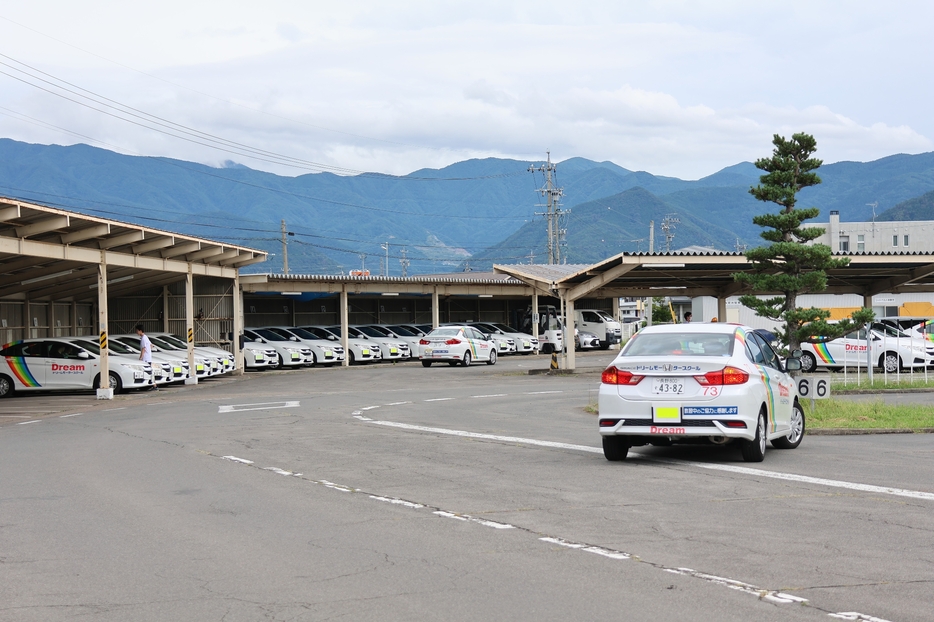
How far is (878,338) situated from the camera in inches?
1180

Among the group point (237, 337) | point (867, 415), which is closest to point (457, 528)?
point (867, 415)

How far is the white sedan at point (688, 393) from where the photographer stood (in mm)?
10781

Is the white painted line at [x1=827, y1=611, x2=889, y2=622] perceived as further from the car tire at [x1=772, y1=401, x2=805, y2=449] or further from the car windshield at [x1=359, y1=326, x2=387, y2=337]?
the car windshield at [x1=359, y1=326, x2=387, y2=337]

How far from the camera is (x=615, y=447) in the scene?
37.9 feet

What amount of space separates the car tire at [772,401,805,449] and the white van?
40.4 m

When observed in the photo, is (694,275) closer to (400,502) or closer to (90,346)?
(90,346)

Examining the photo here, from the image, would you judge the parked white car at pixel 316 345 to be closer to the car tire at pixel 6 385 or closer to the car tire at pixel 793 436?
the car tire at pixel 6 385

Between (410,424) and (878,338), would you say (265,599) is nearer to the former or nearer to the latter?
(410,424)

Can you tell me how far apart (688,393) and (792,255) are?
10370 millimetres

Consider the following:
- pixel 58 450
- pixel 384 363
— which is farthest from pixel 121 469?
pixel 384 363

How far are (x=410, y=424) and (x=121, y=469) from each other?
5.74 metres

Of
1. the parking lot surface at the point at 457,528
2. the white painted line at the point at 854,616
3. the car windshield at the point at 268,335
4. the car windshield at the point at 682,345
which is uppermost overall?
the car windshield at the point at 268,335

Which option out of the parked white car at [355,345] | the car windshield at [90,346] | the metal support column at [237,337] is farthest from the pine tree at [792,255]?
the parked white car at [355,345]

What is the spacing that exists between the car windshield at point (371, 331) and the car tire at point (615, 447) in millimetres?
33539
